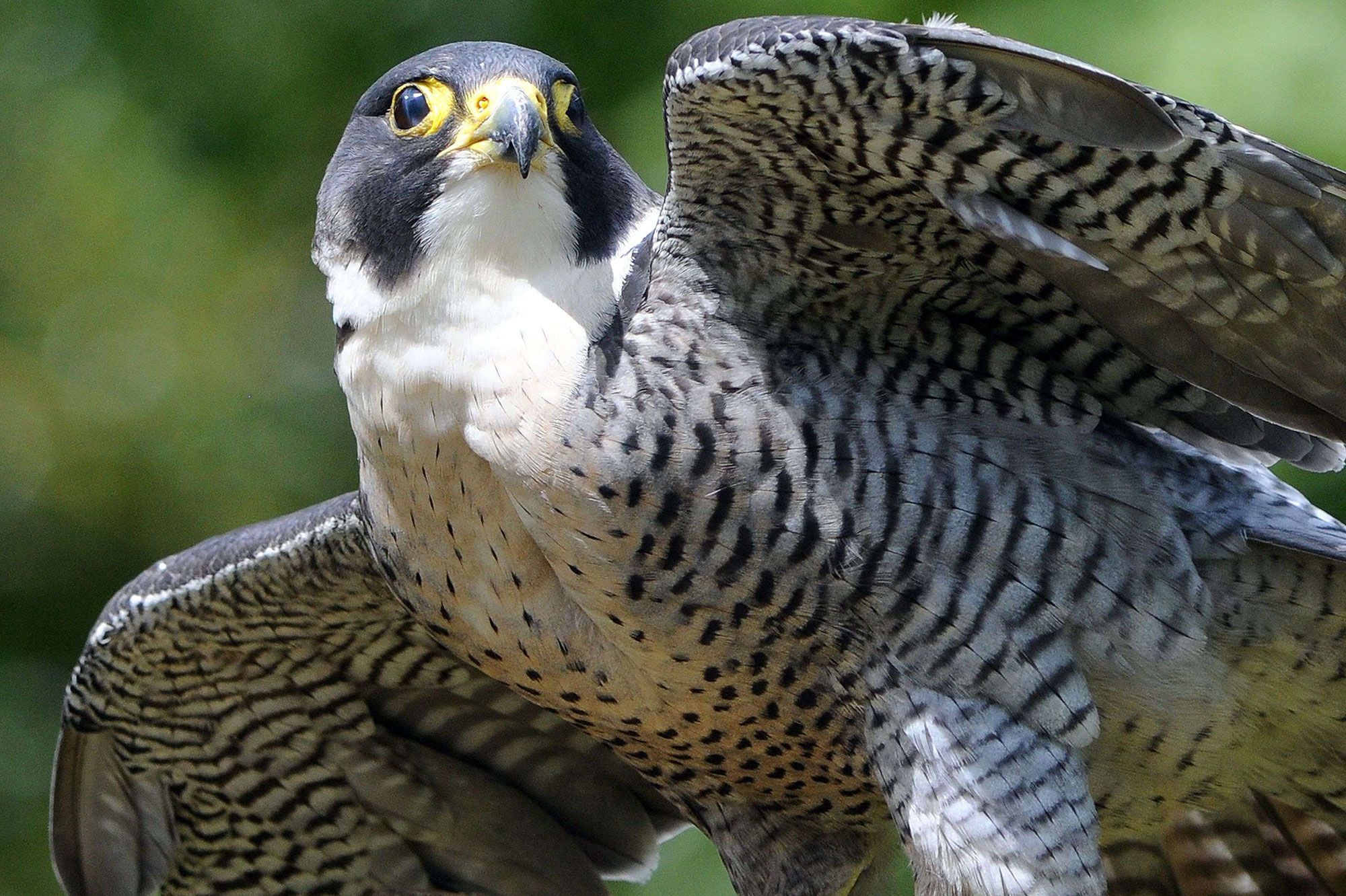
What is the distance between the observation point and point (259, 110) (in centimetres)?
830

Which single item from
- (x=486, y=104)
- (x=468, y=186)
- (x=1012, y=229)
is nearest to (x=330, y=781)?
(x=468, y=186)

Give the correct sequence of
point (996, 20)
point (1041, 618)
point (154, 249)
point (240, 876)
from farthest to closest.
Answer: point (154, 249)
point (996, 20)
point (240, 876)
point (1041, 618)

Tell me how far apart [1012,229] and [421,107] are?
1.13m

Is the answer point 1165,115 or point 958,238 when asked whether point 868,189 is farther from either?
point 1165,115

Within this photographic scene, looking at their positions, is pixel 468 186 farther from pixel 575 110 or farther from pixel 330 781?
pixel 330 781

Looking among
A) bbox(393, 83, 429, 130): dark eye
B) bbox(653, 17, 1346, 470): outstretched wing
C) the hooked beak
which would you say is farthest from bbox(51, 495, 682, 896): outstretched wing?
bbox(653, 17, 1346, 470): outstretched wing

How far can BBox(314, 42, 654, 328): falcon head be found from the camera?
2963 millimetres

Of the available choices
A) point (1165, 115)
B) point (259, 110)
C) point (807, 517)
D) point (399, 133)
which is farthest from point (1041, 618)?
point (259, 110)

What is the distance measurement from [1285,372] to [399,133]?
1.63 metres

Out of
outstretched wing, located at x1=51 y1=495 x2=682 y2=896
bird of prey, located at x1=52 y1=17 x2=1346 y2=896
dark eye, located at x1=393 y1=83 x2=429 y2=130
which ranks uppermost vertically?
dark eye, located at x1=393 y1=83 x2=429 y2=130

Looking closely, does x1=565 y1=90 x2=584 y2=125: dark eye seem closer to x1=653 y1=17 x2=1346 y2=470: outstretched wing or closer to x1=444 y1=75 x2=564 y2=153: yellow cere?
x1=444 y1=75 x2=564 y2=153: yellow cere

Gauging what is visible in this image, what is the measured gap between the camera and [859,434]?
117 inches

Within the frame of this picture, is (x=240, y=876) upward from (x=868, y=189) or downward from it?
downward

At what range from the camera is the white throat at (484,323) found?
291 cm
